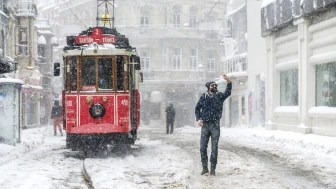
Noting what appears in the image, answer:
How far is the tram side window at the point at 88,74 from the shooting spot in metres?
14.9

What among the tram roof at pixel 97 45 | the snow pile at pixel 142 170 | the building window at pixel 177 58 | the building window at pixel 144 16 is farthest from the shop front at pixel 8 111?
the building window at pixel 144 16

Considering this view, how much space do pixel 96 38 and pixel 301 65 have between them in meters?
9.57

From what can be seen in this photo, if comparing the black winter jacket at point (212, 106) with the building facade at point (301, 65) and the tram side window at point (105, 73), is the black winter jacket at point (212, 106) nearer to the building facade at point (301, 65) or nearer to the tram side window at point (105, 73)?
the tram side window at point (105, 73)

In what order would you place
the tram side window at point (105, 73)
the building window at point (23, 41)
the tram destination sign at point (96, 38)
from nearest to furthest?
the tram side window at point (105, 73)
the tram destination sign at point (96, 38)
the building window at point (23, 41)

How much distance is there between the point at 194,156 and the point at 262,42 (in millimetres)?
18924

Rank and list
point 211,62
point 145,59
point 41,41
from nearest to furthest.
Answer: point 41,41 → point 145,59 → point 211,62

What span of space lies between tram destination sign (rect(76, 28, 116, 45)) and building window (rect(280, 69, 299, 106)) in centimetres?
1027

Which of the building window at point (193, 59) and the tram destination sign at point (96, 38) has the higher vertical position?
the building window at point (193, 59)

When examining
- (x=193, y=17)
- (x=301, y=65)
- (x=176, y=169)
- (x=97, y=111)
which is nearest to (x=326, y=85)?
(x=301, y=65)

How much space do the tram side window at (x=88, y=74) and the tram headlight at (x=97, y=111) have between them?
0.50 metres

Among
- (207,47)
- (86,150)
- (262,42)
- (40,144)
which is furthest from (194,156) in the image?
(207,47)

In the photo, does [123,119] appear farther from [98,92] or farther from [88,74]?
[88,74]

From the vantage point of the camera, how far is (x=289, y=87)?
79.2ft

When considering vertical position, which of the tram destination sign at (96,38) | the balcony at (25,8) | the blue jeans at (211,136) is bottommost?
the blue jeans at (211,136)
